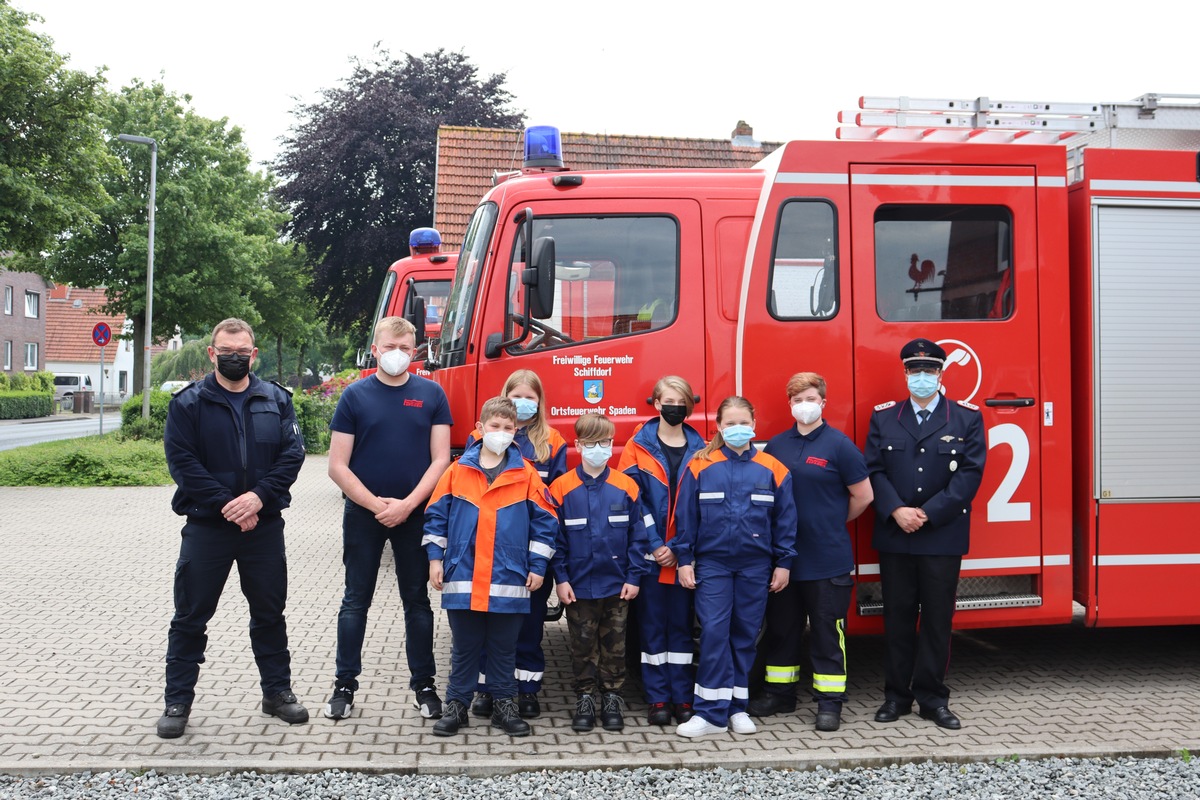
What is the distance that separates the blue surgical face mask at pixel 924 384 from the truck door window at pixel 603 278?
1.38 m

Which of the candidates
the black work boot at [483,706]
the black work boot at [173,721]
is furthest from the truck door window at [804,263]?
the black work boot at [173,721]

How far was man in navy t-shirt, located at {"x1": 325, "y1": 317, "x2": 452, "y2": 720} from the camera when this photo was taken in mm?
5184

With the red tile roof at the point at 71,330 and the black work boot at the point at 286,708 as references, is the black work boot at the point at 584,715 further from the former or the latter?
the red tile roof at the point at 71,330

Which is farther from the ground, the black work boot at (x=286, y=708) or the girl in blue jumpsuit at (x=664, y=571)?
the girl in blue jumpsuit at (x=664, y=571)

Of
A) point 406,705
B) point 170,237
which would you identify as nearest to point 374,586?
point 406,705

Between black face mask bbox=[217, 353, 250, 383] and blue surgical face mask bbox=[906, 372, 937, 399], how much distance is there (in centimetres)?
342

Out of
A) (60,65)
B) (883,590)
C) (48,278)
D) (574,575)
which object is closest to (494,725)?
(574,575)

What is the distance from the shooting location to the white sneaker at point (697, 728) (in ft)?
16.7

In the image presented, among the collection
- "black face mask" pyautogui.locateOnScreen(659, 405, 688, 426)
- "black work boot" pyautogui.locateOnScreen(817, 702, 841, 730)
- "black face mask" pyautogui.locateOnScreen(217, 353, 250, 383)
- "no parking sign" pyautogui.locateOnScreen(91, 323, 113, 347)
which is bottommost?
"black work boot" pyautogui.locateOnScreen(817, 702, 841, 730)

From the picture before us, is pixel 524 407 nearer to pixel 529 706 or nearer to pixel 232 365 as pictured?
pixel 232 365

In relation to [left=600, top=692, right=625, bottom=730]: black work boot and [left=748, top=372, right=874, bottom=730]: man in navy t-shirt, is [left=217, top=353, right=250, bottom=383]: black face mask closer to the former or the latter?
[left=600, top=692, right=625, bottom=730]: black work boot

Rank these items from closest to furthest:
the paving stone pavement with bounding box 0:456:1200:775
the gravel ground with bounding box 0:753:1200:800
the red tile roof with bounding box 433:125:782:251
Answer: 1. the gravel ground with bounding box 0:753:1200:800
2. the paving stone pavement with bounding box 0:456:1200:775
3. the red tile roof with bounding box 433:125:782:251

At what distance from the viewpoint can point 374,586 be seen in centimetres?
520

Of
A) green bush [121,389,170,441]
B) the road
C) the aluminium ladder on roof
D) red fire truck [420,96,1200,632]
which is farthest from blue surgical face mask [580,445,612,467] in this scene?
the road
